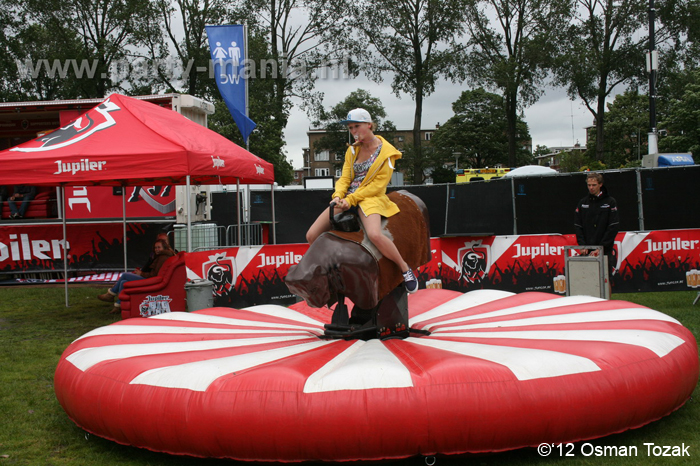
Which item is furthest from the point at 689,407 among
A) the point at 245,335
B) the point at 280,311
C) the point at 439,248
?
the point at 439,248

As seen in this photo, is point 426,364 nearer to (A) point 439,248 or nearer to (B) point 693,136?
(A) point 439,248

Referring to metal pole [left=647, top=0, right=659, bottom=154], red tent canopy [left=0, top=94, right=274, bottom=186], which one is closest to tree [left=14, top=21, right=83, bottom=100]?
red tent canopy [left=0, top=94, right=274, bottom=186]

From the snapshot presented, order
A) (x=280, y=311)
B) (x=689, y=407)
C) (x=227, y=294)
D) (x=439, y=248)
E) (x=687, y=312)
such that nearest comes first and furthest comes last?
(x=689, y=407) → (x=280, y=311) → (x=687, y=312) → (x=227, y=294) → (x=439, y=248)

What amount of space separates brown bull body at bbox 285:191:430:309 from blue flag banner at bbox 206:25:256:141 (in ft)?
27.2

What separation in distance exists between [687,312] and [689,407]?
4575mm

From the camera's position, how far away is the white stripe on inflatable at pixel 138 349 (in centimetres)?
420

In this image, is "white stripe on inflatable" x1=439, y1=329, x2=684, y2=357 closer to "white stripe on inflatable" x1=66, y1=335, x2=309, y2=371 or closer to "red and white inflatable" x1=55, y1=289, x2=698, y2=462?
"red and white inflatable" x1=55, y1=289, x2=698, y2=462

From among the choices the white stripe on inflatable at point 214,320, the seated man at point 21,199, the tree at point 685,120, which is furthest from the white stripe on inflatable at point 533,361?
the tree at point 685,120

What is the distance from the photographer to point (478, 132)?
2099 inches

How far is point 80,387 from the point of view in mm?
3955

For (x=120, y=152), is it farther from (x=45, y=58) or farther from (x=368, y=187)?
(x=45, y=58)

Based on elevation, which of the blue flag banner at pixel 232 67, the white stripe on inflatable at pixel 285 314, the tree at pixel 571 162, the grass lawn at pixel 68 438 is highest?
the tree at pixel 571 162

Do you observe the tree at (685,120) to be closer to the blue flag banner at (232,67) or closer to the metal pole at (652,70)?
the metal pole at (652,70)

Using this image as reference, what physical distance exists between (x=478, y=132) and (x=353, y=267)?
50907mm
